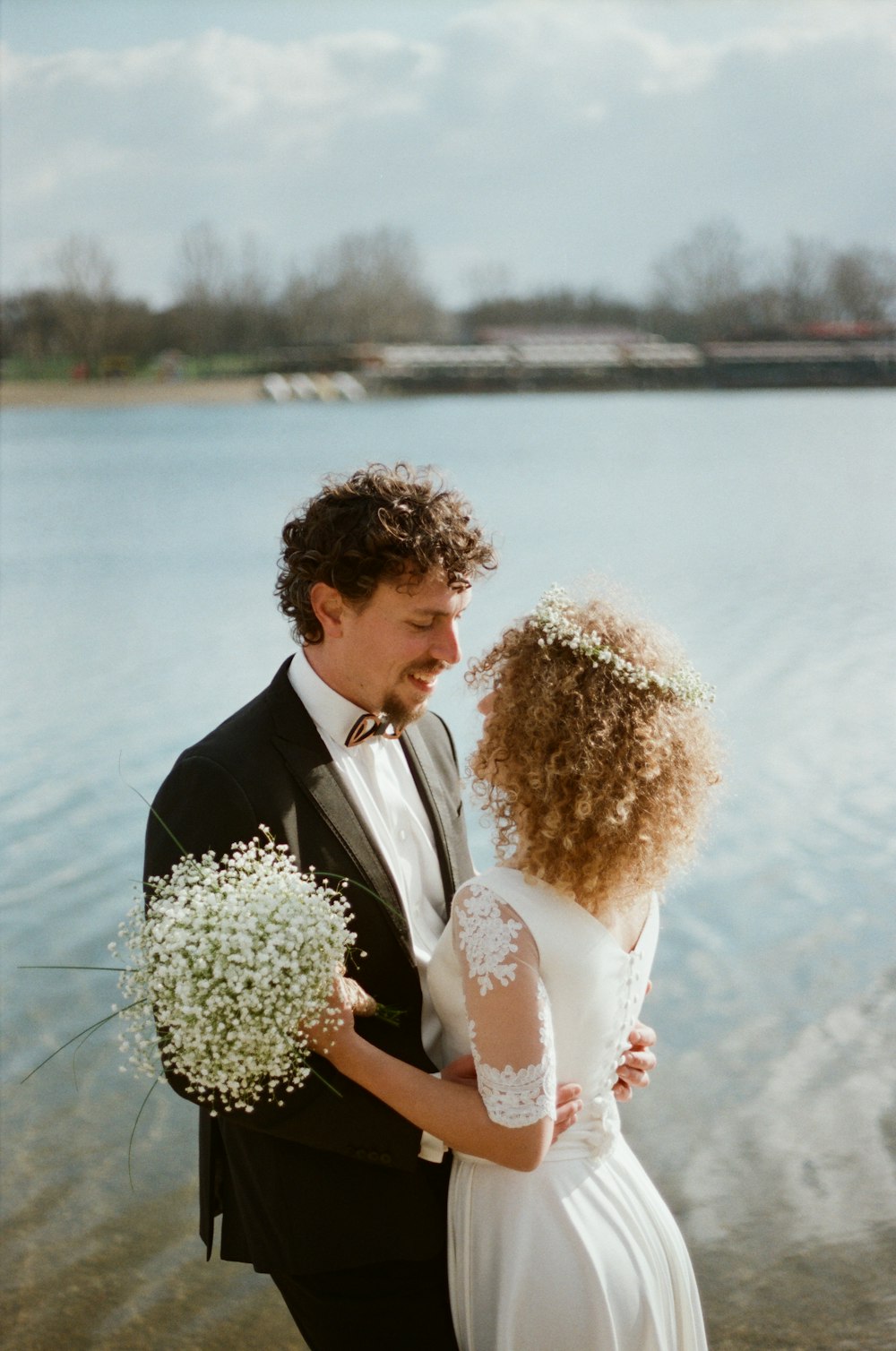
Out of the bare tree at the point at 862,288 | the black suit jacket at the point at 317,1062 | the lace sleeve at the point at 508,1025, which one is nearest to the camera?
the lace sleeve at the point at 508,1025

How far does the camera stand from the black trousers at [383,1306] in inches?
104

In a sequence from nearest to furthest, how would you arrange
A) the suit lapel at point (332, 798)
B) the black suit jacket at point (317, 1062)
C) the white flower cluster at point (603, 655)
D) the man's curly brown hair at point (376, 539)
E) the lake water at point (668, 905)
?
the white flower cluster at point (603, 655)
the black suit jacket at point (317, 1062)
the suit lapel at point (332, 798)
the man's curly brown hair at point (376, 539)
the lake water at point (668, 905)

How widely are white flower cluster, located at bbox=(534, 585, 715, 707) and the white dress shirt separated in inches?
22.2

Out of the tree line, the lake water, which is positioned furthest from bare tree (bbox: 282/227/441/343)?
the lake water

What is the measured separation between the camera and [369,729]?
113 inches

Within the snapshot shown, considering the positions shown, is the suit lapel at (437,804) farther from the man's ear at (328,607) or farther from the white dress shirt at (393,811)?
the man's ear at (328,607)

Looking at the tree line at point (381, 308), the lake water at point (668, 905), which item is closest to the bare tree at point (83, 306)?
the tree line at point (381, 308)

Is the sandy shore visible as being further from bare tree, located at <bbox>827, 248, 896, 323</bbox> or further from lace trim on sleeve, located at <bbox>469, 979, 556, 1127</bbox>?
lace trim on sleeve, located at <bbox>469, 979, 556, 1127</bbox>

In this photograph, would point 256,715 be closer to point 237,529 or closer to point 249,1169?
point 249,1169

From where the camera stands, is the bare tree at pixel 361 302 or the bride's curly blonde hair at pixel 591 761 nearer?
the bride's curly blonde hair at pixel 591 761

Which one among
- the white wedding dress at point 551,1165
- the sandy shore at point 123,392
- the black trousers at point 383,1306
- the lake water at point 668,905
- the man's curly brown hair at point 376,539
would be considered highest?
the sandy shore at point 123,392

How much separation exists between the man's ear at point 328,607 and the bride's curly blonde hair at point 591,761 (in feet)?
1.75

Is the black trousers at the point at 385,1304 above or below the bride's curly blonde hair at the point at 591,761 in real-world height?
below

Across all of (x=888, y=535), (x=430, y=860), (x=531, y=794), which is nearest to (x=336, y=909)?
(x=531, y=794)
